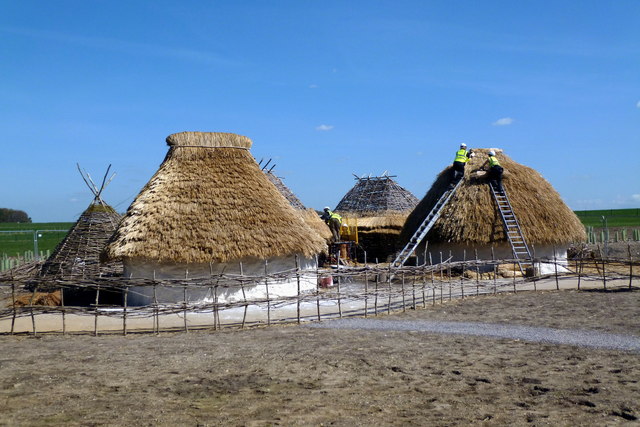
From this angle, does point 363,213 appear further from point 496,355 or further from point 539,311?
point 496,355

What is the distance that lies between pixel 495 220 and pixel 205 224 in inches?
378

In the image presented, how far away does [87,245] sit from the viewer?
19562 millimetres

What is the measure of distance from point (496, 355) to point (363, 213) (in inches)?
904

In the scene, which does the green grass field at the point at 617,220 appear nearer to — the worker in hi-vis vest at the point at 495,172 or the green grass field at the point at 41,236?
the green grass field at the point at 41,236

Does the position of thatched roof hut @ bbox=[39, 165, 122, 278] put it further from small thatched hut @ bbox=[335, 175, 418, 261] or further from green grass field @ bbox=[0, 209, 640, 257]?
green grass field @ bbox=[0, 209, 640, 257]

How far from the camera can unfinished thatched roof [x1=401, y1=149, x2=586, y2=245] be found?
66.0 ft

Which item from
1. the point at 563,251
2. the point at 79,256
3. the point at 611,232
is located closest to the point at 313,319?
the point at 79,256

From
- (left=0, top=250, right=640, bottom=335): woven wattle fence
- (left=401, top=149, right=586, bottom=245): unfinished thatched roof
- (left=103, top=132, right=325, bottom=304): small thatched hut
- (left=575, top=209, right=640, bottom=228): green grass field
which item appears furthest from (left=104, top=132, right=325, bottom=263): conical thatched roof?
(left=575, top=209, right=640, bottom=228): green grass field

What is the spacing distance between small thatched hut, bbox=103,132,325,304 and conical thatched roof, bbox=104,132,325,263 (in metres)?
0.02

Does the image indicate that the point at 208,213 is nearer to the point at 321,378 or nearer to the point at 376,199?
the point at 321,378

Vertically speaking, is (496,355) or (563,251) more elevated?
(563,251)

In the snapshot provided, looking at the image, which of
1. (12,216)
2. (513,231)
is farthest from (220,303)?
(12,216)

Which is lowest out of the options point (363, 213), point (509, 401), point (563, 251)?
point (509, 401)

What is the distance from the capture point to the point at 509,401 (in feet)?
22.6
